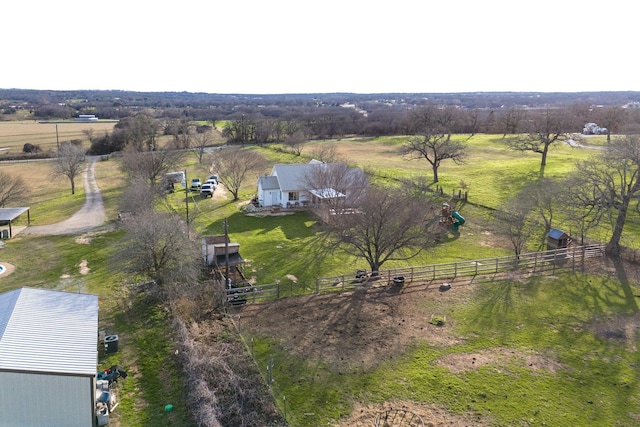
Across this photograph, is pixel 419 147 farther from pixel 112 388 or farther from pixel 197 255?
pixel 112 388

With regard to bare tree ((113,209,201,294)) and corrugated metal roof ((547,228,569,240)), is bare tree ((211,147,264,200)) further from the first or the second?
corrugated metal roof ((547,228,569,240))

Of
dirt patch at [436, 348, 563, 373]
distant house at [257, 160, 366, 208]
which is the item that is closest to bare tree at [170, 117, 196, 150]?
distant house at [257, 160, 366, 208]

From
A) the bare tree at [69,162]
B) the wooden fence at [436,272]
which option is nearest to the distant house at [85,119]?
the bare tree at [69,162]

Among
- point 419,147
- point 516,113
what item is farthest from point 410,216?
point 516,113

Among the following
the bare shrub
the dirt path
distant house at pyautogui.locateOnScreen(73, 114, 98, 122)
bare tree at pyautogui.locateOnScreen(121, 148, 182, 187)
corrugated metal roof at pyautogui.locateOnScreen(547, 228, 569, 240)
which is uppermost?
distant house at pyautogui.locateOnScreen(73, 114, 98, 122)

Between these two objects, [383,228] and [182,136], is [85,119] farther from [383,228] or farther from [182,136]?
[383,228]
